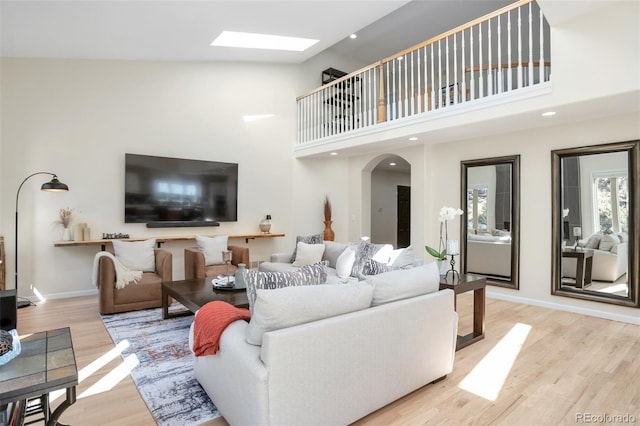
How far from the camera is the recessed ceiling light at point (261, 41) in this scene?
16.5 ft

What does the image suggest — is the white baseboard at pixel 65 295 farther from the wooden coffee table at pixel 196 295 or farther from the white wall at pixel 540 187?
the white wall at pixel 540 187

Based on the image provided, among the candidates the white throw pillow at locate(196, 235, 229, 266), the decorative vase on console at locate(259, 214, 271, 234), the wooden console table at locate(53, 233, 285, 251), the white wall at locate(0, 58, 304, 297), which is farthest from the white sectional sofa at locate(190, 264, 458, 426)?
the decorative vase on console at locate(259, 214, 271, 234)

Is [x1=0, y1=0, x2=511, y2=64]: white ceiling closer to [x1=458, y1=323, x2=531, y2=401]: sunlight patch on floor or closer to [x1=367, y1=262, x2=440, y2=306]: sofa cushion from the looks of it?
[x1=367, y1=262, x2=440, y2=306]: sofa cushion

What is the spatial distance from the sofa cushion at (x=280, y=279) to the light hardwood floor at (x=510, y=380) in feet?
2.70

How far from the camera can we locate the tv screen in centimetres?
538

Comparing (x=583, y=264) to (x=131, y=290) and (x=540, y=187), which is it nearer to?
(x=540, y=187)

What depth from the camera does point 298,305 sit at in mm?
1831

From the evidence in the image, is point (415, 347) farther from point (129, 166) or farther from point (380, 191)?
point (380, 191)

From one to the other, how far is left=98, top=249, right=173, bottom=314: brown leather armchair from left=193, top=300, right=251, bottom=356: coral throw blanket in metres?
2.39

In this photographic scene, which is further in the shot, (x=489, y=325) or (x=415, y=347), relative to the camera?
(x=489, y=325)

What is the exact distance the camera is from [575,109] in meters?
3.70

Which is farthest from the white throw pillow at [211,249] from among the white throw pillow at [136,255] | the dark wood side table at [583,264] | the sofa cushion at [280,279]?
the dark wood side table at [583,264]

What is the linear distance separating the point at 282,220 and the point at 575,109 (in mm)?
4887

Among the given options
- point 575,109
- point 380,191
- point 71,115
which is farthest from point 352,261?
point 380,191
